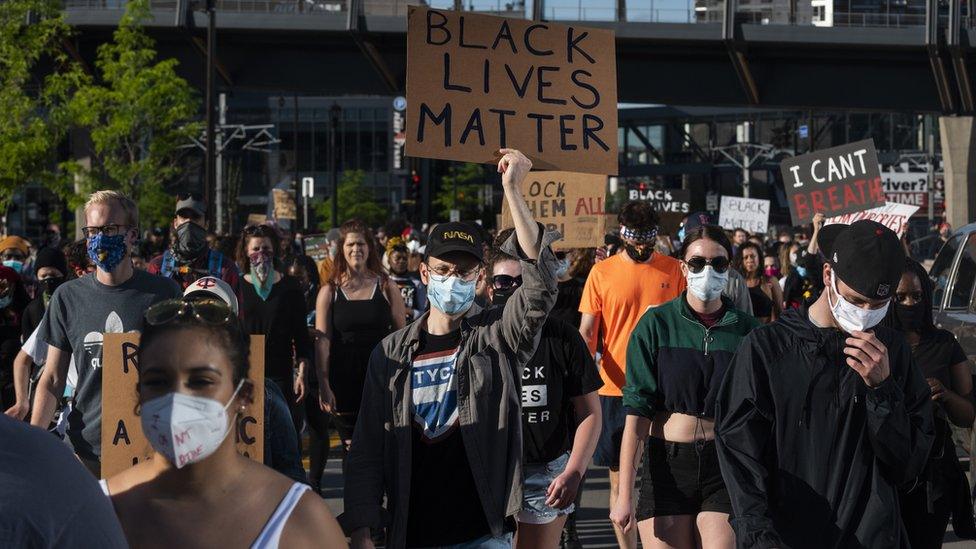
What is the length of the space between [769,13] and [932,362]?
2556 centimetres

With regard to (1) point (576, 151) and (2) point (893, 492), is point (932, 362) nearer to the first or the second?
(1) point (576, 151)

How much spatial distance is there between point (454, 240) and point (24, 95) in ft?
89.4

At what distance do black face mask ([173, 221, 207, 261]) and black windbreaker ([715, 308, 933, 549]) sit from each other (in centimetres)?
473

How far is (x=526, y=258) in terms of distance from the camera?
16.0 feet

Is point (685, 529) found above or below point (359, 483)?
below

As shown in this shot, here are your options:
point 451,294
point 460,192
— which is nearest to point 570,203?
point 451,294

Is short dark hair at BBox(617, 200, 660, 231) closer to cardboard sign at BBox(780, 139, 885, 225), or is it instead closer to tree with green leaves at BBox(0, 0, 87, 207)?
cardboard sign at BBox(780, 139, 885, 225)

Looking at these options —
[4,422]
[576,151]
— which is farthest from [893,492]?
[4,422]

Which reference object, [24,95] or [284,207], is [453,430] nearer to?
[24,95]

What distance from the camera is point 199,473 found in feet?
9.99

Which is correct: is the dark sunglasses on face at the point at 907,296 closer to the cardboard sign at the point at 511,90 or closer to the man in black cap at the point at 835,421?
the cardboard sign at the point at 511,90

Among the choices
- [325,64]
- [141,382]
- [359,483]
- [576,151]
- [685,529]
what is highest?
[325,64]

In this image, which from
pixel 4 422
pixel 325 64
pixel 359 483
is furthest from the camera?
pixel 325 64

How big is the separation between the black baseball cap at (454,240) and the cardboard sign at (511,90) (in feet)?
1.85
